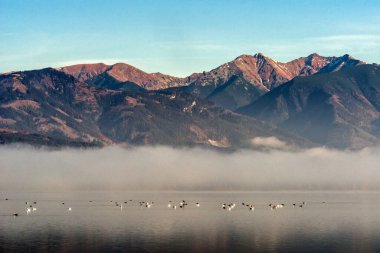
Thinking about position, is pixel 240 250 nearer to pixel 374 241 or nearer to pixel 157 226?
pixel 374 241

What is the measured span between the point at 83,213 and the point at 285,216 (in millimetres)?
50520

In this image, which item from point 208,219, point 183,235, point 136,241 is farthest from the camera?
point 208,219

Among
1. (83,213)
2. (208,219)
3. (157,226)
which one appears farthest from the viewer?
(83,213)

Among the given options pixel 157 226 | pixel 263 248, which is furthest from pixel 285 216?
pixel 263 248

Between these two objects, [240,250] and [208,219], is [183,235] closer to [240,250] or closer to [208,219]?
[240,250]

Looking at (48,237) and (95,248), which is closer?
(95,248)

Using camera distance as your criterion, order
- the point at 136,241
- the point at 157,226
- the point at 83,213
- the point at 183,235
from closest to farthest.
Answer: the point at 136,241, the point at 183,235, the point at 157,226, the point at 83,213

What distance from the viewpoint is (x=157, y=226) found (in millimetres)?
156375

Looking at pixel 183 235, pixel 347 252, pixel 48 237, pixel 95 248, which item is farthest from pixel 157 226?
pixel 347 252

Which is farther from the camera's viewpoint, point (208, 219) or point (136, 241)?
point (208, 219)

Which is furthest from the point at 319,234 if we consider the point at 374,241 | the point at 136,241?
the point at 136,241

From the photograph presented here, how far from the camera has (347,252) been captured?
11806 cm

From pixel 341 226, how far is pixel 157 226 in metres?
37.1

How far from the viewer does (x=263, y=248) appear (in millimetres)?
120562
